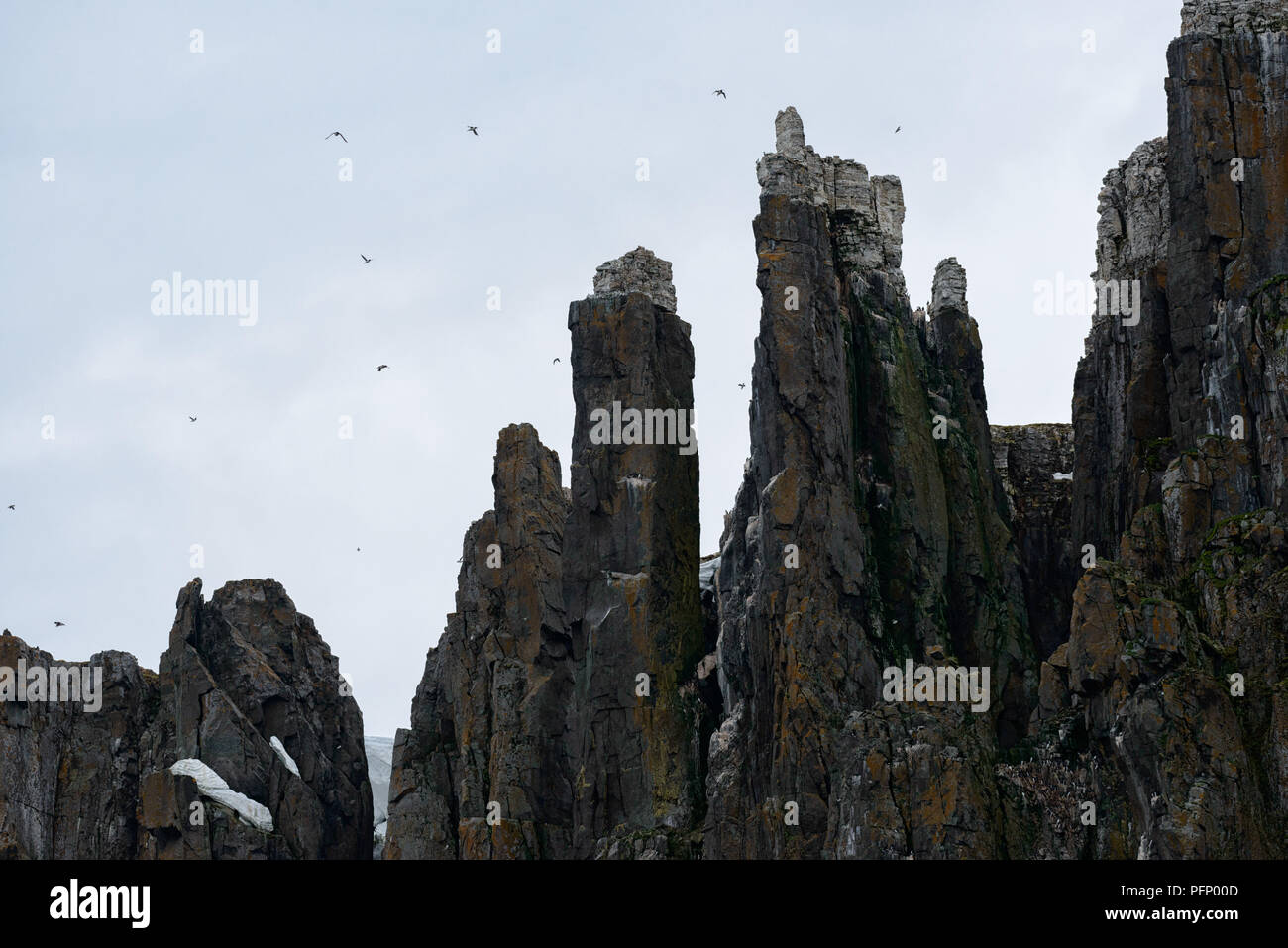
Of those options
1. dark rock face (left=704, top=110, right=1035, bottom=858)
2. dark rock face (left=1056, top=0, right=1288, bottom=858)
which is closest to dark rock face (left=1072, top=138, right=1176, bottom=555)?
dark rock face (left=1056, top=0, right=1288, bottom=858)

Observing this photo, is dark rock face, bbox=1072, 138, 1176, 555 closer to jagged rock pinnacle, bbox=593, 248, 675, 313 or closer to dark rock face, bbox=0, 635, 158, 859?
jagged rock pinnacle, bbox=593, 248, 675, 313

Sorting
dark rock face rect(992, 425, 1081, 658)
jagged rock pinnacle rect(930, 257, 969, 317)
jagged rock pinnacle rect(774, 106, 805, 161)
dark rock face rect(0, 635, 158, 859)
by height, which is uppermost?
jagged rock pinnacle rect(774, 106, 805, 161)

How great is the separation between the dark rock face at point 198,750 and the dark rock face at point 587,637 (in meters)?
11.5

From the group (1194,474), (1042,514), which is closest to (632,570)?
(1042,514)

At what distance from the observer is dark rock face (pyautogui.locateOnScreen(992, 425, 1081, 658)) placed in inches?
5901

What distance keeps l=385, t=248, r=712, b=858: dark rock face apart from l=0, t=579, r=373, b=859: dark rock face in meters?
11.5

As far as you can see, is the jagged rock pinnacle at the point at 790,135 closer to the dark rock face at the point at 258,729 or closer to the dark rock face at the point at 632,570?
the dark rock face at the point at 632,570

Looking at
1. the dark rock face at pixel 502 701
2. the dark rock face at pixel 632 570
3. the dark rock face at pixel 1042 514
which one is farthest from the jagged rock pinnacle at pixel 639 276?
the dark rock face at pixel 1042 514

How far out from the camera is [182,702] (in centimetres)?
17112

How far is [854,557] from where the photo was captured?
138500mm

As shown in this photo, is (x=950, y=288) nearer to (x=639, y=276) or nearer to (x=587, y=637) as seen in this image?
(x=639, y=276)

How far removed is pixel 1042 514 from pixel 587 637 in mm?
30271

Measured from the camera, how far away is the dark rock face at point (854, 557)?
388ft
